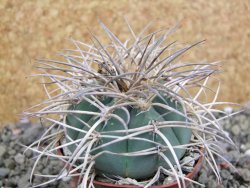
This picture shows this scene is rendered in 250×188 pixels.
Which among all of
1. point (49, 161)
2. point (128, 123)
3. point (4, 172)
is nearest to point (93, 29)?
point (49, 161)

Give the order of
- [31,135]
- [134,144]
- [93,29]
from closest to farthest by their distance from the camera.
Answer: [134,144]
[31,135]
[93,29]

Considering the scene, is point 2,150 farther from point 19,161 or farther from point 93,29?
point 93,29

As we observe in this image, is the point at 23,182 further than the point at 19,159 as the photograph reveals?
No

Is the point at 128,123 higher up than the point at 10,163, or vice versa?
the point at 128,123

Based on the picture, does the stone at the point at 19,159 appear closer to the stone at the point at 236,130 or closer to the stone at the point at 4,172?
the stone at the point at 4,172

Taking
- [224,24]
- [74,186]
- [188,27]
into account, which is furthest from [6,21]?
[74,186]

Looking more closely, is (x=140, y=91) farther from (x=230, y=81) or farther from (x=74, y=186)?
(x=230, y=81)
